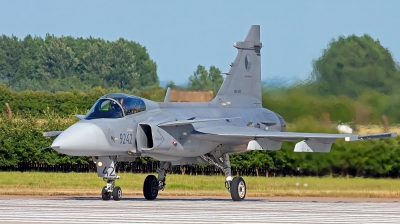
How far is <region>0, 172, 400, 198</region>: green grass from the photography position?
24641 millimetres

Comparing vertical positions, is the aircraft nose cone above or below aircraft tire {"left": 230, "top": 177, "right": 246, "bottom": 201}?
above

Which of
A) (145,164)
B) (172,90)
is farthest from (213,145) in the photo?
(145,164)

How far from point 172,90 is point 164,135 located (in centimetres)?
691

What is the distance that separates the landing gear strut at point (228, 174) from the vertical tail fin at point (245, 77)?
2.13m

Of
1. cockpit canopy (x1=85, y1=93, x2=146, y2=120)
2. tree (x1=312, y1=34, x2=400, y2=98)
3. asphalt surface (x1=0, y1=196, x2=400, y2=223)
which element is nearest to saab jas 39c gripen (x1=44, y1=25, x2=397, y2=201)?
cockpit canopy (x1=85, y1=93, x2=146, y2=120)

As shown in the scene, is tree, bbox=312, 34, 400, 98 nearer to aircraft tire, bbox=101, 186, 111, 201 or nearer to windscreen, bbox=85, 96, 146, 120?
windscreen, bbox=85, 96, 146, 120

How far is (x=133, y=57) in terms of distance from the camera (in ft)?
230

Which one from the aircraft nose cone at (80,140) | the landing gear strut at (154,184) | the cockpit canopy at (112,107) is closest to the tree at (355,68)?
the landing gear strut at (154,184)

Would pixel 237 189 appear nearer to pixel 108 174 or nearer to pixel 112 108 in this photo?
pixel 108 174

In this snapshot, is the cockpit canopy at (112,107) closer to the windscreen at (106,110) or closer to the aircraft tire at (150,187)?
the windscreen at (106,110)

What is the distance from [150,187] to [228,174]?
6.33ft

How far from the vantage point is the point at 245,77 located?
81.5ft

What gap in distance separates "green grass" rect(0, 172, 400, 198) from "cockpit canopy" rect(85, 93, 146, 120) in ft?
18.3

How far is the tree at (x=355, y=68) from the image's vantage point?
27.3 meters
